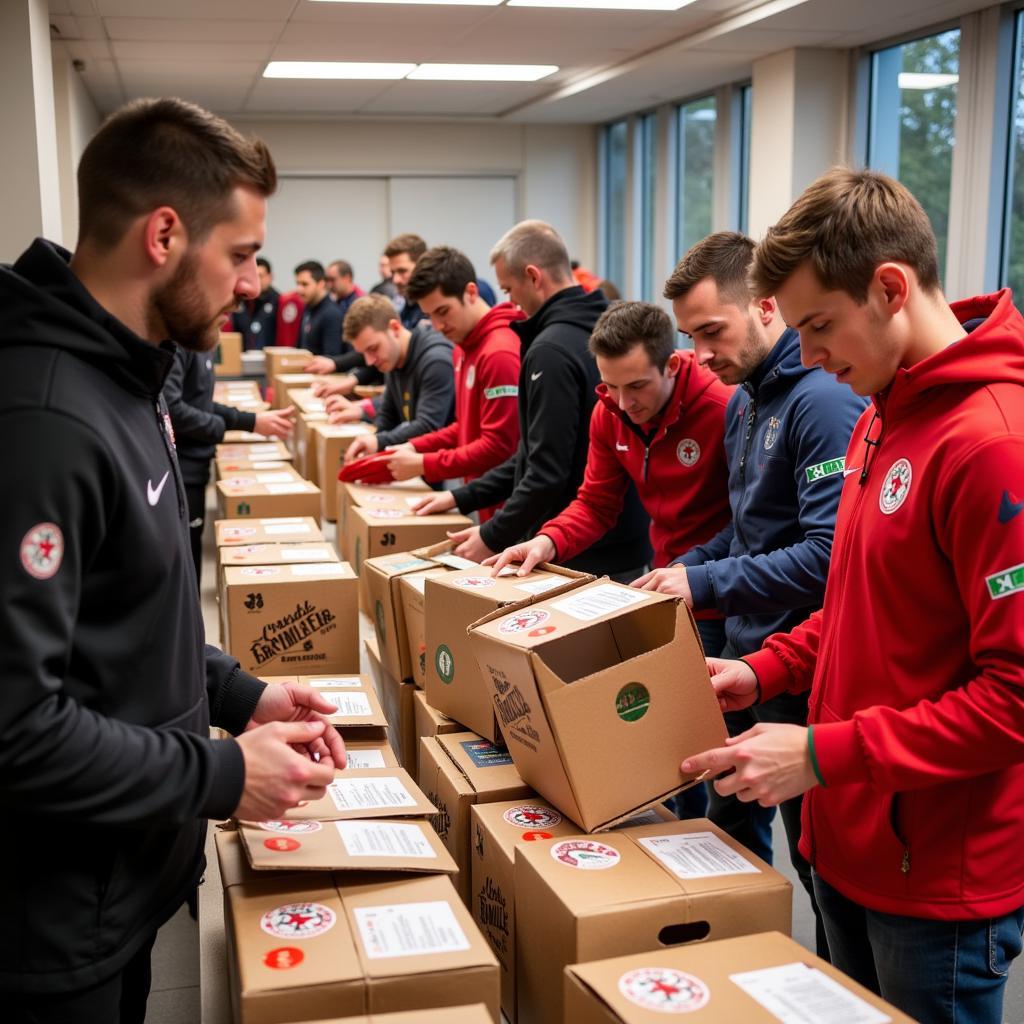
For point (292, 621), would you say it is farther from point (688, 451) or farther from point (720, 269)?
point (720, 269)

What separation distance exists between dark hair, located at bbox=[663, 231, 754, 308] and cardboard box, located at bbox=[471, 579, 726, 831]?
28.3 inches

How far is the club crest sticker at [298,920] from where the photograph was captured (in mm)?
1144

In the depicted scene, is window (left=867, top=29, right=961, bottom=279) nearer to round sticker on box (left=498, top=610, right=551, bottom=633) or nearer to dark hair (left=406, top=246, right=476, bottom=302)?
dark hair (left=406, top=246, right=476, bottom=302)

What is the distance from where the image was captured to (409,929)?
1.15 m

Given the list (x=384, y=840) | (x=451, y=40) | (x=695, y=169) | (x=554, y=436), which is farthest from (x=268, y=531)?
(x=695, y=169)

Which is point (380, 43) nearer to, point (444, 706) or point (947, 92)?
point (947, 92)

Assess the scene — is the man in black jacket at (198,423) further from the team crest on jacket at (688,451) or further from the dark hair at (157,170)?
the dark hair at (157,170)

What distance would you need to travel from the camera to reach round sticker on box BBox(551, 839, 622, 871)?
130 centimetres

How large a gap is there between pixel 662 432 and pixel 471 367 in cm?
119

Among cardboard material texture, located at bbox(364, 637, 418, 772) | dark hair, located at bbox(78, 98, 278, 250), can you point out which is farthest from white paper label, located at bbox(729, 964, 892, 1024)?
cardboard material texture, located at bbox(364, 637, 418, 772)

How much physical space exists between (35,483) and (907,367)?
898mm

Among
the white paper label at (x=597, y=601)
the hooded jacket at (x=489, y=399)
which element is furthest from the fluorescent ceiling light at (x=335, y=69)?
the white paper label at (x=597, y=601)

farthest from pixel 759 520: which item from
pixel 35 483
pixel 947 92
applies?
pixel 947 92

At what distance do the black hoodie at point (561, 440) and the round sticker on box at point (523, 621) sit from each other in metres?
1.06
